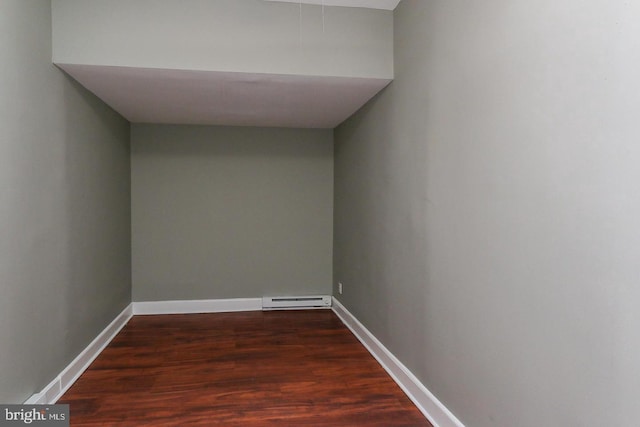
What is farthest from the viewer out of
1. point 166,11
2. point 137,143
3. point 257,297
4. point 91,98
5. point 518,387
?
point 257,297

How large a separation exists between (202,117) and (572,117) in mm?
3449

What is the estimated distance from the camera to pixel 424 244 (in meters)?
2.38

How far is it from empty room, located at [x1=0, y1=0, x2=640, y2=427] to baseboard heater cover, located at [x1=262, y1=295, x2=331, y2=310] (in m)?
0.03

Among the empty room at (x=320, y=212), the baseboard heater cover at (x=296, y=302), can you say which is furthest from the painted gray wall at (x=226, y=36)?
the baseboard heater cover at (x=296, y=302)

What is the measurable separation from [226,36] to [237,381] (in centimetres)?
235

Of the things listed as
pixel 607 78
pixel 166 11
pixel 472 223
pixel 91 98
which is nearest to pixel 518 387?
pixel 472 223

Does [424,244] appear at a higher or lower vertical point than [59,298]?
higher

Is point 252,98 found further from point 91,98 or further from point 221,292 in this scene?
point 221,292

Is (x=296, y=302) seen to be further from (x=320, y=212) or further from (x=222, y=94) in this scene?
(x=222, y=94)

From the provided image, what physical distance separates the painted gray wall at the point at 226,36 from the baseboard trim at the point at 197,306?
2.78 meters

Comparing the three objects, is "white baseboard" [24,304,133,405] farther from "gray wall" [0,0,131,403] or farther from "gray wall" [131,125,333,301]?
"gray wall" [131,125,333,301]

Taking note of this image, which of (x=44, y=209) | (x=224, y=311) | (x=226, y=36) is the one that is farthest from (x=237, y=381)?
(x=226, y=36)

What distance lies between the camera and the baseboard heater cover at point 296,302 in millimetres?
4625

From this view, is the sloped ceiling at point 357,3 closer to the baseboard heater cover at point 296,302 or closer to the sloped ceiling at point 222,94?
the sloped ceiling at point 222,94
